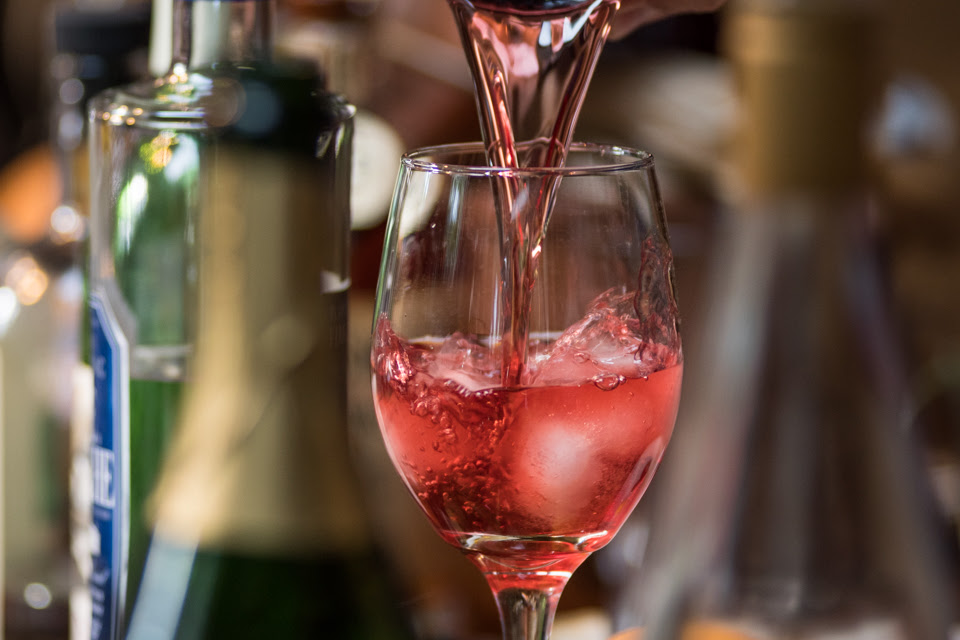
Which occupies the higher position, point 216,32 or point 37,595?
point 216,32

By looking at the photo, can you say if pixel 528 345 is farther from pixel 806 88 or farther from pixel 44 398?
pixel 44 398

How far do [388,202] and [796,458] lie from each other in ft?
1.27

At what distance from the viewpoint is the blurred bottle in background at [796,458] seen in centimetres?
84

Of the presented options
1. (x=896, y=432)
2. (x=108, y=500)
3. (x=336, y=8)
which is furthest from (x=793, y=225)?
(x=108, y=500)

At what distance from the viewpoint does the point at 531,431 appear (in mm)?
454

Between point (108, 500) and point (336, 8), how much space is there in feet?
1.94

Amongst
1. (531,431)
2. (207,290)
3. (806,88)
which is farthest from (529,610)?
(806,88)

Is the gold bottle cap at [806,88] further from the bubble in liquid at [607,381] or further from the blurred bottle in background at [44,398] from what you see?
the blurred bottle in background at [44,398]

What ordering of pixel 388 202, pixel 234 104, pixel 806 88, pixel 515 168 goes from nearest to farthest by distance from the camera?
pixel 515 168 < pixel 234 104 < pixel 806 88 < pixel 388 202

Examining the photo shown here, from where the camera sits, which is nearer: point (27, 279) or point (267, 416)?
point (267, 416)

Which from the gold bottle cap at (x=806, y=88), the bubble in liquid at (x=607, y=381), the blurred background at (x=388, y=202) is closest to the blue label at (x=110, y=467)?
the blurred background at (x=388, y=202)

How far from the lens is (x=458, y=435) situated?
46 centimetres

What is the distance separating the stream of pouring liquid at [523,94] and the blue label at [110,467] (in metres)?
0.21

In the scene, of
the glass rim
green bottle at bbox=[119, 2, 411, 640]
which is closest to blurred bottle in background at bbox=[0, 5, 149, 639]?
green bottle at bbox=[119, 2, 411, 640]
